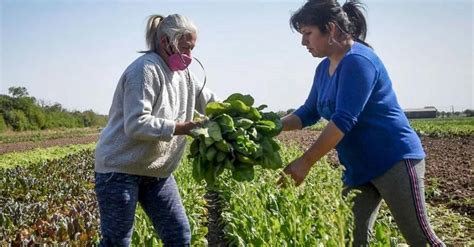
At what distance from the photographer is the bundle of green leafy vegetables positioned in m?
2.85

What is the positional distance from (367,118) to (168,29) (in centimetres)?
115

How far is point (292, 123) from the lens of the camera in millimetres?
3330

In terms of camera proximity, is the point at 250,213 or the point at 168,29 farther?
the point at 250,213

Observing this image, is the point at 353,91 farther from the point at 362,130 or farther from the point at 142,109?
the point at 142,109

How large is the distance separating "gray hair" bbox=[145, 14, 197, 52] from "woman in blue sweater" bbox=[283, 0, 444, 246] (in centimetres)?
57

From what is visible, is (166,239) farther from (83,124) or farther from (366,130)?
(83,124)

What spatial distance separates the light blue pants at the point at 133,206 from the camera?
2.84 m

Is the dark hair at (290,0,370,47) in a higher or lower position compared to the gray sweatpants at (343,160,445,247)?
higher

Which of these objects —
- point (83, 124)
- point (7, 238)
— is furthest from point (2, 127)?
point (7, 238)

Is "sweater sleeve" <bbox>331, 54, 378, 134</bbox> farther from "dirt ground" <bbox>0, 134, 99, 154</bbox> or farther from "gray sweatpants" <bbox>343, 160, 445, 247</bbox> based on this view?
"dirt ground" <bbox>0, 134, 99, 154</bbox>

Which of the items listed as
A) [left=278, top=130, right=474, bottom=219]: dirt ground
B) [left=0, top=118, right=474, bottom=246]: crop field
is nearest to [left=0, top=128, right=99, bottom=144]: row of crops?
[left=0, top=118, right=474, bottom=246]: crop field

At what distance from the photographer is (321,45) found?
9.10ft

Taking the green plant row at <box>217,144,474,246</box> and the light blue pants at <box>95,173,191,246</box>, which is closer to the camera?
the green plant row at <box>217,144,474,246</box>

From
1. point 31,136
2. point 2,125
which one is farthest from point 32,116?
point 31,136
